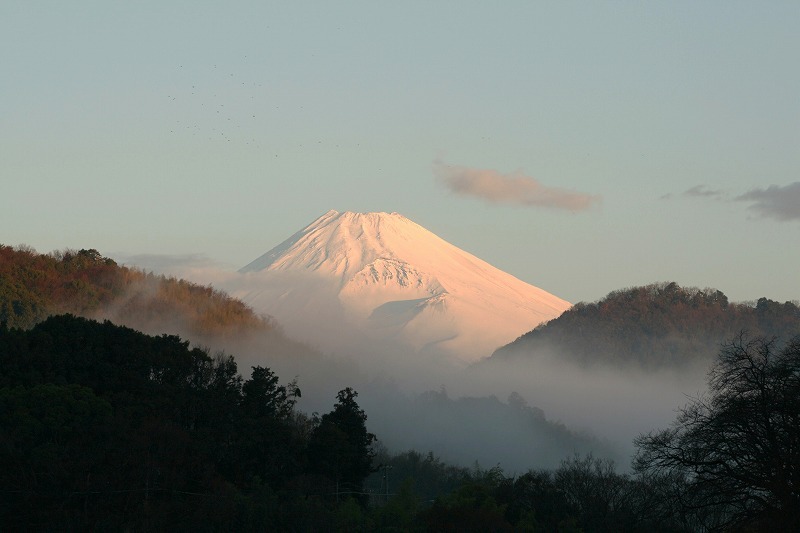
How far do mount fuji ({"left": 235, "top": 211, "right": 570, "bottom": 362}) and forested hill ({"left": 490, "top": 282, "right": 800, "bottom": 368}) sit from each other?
25.5 meters

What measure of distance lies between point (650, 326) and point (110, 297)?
75842mm

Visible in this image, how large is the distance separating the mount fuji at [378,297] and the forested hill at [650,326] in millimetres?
25508

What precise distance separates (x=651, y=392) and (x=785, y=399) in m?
120

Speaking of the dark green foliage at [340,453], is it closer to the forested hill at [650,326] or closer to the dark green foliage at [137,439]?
the dark green foliage at [137,439]

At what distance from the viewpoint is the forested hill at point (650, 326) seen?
492ft

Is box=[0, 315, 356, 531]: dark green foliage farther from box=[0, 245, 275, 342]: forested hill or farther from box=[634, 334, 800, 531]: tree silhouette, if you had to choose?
box=[0, 245, 275, 342]: forested hill

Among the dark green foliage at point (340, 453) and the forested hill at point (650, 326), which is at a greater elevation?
the forested hill at point (650, 326)

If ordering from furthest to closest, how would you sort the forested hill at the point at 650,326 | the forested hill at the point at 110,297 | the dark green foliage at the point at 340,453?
the forested hill at the point at 650,326 < the forested hill at the point at 110,297 < the dark green foliage at the point at 340,453

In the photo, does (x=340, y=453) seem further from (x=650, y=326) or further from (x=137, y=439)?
(x=650, y=326)

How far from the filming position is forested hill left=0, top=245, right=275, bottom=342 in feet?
264

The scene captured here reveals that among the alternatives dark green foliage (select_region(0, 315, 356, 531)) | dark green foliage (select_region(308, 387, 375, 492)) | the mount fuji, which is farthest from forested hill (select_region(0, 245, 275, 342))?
the mount fuji

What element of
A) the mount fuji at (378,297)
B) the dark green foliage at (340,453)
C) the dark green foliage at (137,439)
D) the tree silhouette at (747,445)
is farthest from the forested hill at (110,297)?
the mount fuji at (378,297)

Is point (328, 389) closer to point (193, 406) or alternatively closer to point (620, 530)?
point (193, 406)

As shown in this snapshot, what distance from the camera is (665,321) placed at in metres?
151
